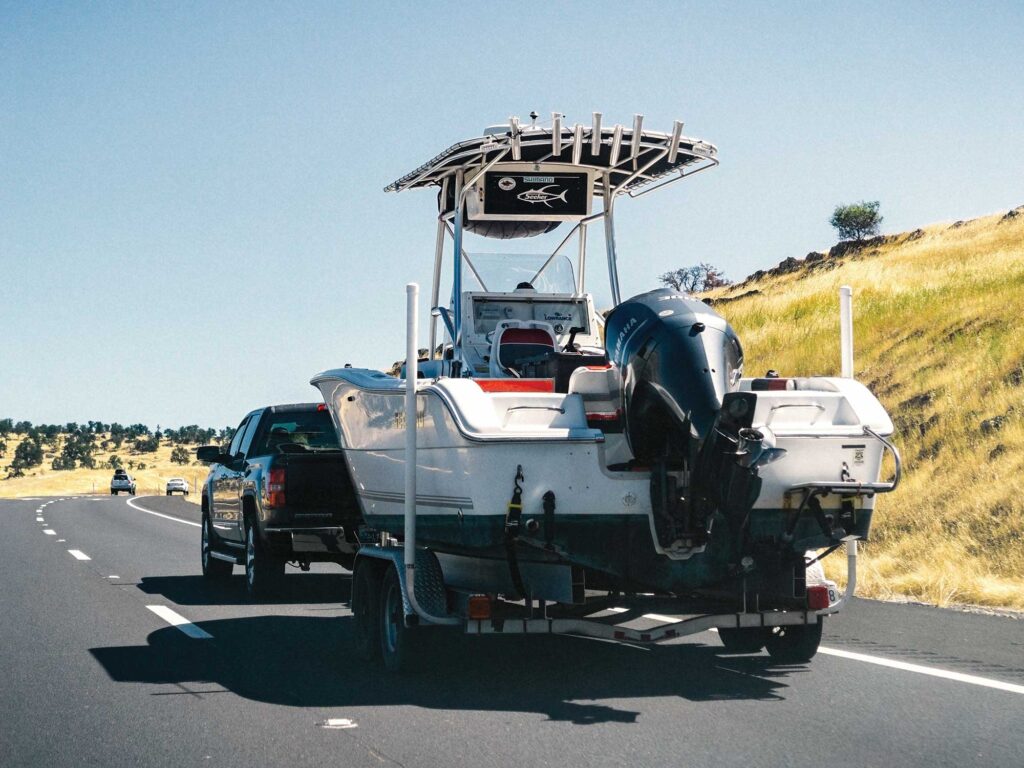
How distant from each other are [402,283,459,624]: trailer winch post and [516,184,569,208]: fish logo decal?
14.6ft

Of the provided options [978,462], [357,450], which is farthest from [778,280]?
[357,450]

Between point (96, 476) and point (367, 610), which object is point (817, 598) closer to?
point (367, 610)

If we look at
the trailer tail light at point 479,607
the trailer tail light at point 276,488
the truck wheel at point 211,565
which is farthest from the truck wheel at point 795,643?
the truck wheel at point 211,565

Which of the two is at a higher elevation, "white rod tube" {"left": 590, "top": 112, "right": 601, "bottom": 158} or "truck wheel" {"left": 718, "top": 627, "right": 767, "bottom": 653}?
"white rod tube" {"left": 590, "top": 112, "right": 601, "bottom": 158}

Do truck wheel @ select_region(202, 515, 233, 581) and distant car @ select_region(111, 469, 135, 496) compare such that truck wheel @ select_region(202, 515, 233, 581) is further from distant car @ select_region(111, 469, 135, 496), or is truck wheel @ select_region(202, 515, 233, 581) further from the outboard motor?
distant car @ select_region(111, 469, 135, 496)

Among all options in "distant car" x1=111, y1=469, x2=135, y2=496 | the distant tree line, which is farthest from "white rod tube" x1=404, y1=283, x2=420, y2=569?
the distant tree line

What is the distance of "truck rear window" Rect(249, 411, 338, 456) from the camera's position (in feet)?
47.4

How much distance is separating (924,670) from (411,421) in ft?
A: 11.8

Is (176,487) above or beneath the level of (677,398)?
beneath

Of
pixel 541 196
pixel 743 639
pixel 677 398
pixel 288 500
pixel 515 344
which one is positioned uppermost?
pixel 541 196

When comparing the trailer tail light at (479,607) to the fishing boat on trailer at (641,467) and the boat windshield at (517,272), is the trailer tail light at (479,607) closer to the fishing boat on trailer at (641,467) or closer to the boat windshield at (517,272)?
the fishing boat on trailer at (641,467)

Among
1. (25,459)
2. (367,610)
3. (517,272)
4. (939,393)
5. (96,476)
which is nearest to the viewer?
(367,610)

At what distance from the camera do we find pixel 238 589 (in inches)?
582

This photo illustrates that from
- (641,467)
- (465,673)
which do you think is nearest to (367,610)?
(465,673)
